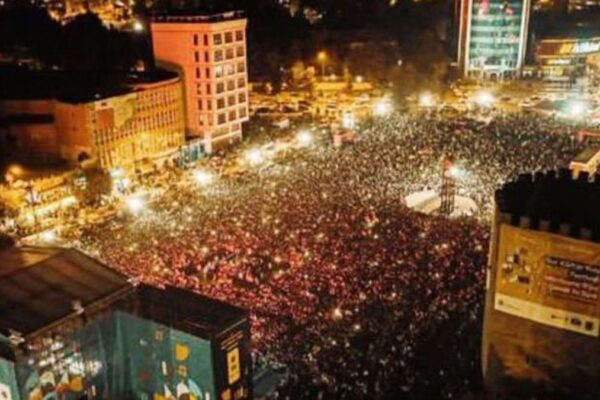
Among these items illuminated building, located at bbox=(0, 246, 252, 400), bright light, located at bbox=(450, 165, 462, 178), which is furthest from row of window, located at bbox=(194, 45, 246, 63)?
illuminated building, located at bbox=(0, 246, 252, 400)

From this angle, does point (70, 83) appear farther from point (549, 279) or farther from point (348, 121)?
point (549, 279)

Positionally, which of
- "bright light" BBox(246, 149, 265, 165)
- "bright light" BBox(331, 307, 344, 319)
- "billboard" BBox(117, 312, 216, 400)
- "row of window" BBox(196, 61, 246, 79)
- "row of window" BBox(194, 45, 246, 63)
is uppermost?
"row of window" BBox(194, 45, 246, 63)

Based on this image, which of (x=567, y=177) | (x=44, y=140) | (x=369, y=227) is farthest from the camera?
(x=44, y=140)

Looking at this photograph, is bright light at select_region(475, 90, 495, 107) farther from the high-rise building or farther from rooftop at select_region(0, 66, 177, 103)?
rooftop at select_region(0, 66, 177, 103)

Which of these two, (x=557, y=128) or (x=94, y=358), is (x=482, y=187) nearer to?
(x=557, y=128)

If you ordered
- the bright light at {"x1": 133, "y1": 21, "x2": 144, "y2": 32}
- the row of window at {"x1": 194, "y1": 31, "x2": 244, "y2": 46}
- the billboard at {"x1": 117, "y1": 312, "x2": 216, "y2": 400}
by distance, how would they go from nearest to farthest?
1. the billboard at {"x1": 117, "y1": 312, "x2": 216, "y2": 400}
2. the row of window at {"x1": 194, "y1": 31, "x2": 244, "y2": 46}
3. the bright light at {"x1": 133, "y1": 21, "x2": 144, "y2": 32}

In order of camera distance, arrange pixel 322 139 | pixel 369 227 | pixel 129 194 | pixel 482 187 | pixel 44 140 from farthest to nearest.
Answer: pixel 322 139, pixel 44 140, pixel 129 194, pixel 482 187, pixel 369 227

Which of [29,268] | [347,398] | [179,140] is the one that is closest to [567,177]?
[347,398]
